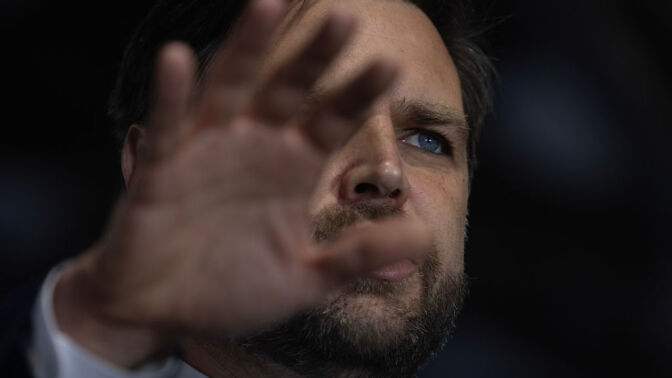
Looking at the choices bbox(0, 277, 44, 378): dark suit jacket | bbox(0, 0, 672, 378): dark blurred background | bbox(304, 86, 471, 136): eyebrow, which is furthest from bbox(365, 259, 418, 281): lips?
bbox(0, 0, 672, 378): dark blurred background

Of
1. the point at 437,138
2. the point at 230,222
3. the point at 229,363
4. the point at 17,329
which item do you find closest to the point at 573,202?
the point at 437,138

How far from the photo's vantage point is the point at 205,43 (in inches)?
50.4

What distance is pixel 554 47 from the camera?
6.48 ft

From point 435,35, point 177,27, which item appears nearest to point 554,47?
point 435,35

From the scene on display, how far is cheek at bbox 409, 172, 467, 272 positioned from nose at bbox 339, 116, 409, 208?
0.44 ft

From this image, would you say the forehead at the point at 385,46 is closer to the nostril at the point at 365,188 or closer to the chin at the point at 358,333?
the nostril at the point at 365,188

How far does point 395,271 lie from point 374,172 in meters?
0.16

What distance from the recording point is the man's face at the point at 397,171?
1.03 meters

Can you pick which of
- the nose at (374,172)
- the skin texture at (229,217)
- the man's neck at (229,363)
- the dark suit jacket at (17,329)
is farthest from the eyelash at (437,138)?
the dark suit jacket at (17,329)

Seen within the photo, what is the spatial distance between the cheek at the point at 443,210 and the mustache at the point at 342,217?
0.51 feet

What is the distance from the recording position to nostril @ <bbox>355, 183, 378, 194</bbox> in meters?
1.04

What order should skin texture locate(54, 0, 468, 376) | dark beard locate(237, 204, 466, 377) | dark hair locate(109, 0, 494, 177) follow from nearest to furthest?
skin texture locate(54, 0, 468, 376) < dark beard locate(237, 204, 466, 377) < dark hair locate(109, 0, 494, 177)

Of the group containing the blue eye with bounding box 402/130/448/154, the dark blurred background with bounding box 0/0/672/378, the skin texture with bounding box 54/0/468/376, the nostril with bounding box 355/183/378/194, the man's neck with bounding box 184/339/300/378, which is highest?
the skin texture with bounding box 54/0/468/376

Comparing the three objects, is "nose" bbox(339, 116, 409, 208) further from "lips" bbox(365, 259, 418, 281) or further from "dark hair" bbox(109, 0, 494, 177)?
"dark hair" bbox(109, 0, 494, 177)
